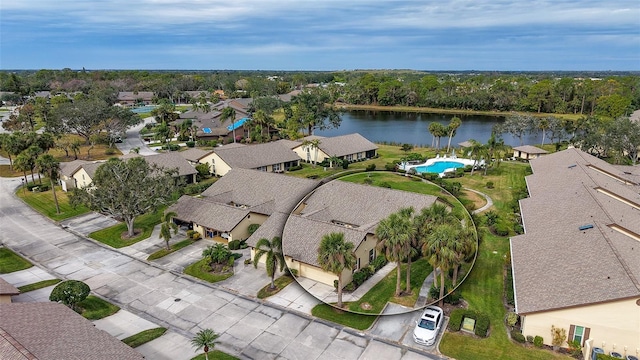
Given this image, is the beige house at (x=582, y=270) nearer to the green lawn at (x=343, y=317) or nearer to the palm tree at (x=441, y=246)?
the palm tree at (x=441, y=246)

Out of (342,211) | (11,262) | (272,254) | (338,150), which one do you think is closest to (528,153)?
(338,150)

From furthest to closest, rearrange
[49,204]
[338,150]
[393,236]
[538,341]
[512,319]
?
1. [338,150]
2. [49,204]
3. [512,319]
4. [393,236]
5. [538,341]

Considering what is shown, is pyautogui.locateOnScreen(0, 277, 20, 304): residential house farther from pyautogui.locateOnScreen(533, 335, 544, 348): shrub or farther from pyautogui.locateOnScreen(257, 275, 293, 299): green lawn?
pyautogui.locateOnScreen(533, 335, 544, 348): shrub

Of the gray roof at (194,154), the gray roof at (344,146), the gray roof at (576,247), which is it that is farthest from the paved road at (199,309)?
the gray roof at (344,146)

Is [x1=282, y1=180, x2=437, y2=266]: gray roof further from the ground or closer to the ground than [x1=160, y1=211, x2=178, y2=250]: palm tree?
further from the ground

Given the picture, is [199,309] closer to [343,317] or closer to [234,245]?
[234,245]

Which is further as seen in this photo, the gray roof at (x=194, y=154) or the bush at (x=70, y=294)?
the gray roof at (x=194, y=154)

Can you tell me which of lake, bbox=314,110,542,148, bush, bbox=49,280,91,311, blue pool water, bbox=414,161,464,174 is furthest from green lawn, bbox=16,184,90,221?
lake, bbox=314,110,542,148
